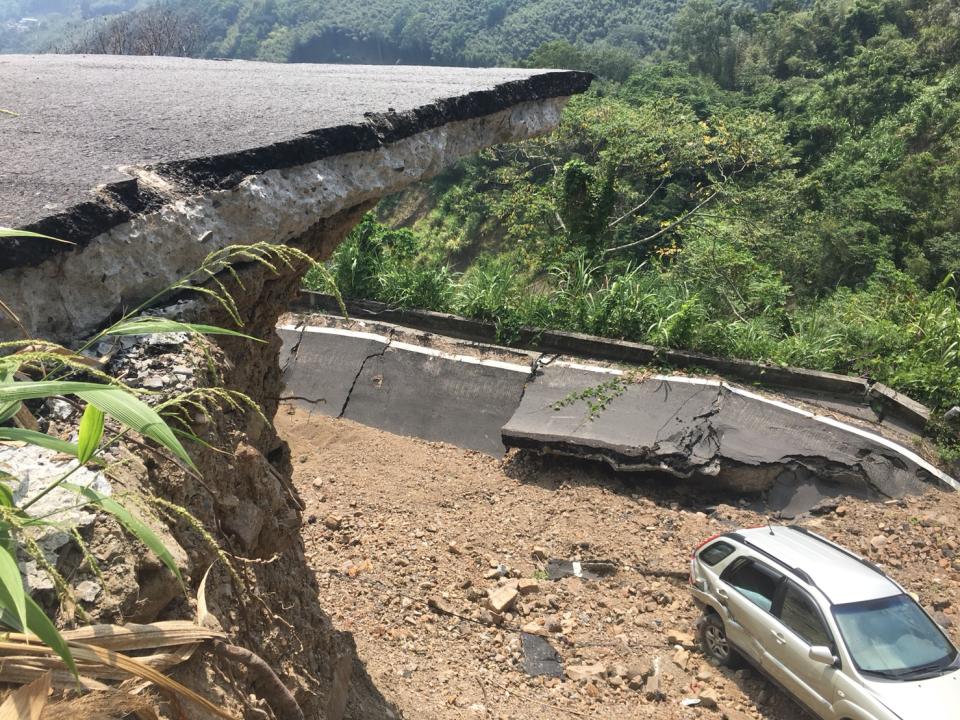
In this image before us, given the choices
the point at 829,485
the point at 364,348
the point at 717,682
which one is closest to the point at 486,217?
the point at 364,348

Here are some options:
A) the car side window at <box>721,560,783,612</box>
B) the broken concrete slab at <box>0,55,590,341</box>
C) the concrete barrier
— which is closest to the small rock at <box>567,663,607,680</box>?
the car side window at <box>721,560,783,612</box>

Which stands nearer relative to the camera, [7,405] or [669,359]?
[7,405]

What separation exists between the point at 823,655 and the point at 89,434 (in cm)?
519

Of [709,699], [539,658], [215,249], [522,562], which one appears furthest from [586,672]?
[215,249]

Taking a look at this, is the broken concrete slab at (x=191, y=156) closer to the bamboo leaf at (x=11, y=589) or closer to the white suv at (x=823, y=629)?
the bamboo leaf at (x=11, y=589)

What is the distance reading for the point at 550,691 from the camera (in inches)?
214

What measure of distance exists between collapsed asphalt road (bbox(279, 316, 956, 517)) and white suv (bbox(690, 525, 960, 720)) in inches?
58.3

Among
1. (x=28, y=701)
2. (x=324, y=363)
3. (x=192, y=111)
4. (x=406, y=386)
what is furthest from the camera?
(x=324, y=363)

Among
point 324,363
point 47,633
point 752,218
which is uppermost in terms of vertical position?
point 47,633

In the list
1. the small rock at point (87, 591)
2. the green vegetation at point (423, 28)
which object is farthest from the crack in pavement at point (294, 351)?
the green vegetation at point (423, 28)

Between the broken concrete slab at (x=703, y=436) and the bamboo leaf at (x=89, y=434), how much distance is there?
6.85 m

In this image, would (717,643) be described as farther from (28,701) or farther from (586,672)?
(28,701)

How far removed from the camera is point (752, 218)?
17797 mm

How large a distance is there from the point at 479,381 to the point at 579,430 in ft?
5.12
